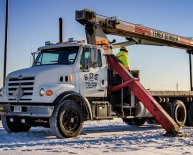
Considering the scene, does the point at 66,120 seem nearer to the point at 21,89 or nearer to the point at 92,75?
the point at 21,89

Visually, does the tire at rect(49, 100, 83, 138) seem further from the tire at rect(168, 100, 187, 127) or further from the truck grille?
the tire at rect(168, 100, 187, 127)

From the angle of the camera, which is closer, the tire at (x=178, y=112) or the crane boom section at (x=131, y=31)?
the crane boom section at (x=131, y=31)

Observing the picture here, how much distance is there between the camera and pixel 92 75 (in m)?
10.9

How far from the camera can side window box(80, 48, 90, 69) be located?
10.7 m

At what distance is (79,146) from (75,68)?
123 inches

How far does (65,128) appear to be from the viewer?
32.1ft

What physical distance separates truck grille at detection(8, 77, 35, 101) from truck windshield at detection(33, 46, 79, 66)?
3.88 ft

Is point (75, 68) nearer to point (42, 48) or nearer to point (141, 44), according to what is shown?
point (42, 48)

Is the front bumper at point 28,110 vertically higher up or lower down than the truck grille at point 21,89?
lower down

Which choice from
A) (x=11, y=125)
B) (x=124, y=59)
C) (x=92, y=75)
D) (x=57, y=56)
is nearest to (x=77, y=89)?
(x=92, y=75)

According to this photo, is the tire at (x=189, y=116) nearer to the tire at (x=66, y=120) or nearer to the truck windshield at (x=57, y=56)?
the tire at (x=66, y=120)

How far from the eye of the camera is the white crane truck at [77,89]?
979cm

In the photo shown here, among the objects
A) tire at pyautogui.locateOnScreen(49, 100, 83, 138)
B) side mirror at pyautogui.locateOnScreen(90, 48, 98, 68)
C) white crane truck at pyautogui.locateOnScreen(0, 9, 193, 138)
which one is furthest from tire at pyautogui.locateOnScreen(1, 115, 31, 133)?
side mirror at pyautogui.locateOnScreen(90, 48, 98, 68)

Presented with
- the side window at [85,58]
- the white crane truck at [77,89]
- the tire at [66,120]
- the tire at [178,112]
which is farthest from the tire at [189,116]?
the tire at [66,120]
